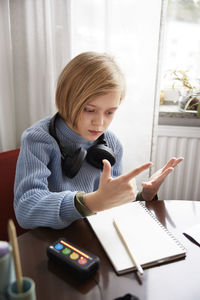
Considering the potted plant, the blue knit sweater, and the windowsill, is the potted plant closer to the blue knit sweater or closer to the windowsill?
the windowsill

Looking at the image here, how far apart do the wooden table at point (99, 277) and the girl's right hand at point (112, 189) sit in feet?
0.37

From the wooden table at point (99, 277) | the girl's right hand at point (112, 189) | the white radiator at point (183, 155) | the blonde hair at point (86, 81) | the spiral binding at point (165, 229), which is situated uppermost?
the blonde hair at point (86, 81)

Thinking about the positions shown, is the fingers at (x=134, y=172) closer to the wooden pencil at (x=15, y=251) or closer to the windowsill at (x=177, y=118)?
the wooden pencil at (x=15, y=251)

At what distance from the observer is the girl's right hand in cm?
77

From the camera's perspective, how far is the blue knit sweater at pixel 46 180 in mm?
836

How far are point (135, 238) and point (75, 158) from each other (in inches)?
13.1

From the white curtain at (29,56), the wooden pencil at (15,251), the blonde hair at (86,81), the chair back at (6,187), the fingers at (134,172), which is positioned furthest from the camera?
the white curtain at (29,56)

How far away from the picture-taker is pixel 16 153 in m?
1.22

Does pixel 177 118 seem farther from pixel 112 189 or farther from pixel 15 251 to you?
pixel 15 251

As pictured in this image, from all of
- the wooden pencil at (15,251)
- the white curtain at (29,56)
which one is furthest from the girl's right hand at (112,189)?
the white curtain at (29,56)

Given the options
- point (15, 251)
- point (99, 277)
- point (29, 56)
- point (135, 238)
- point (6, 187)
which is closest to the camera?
point (15, 251)

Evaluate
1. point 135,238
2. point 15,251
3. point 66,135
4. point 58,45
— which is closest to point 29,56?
point 58,45

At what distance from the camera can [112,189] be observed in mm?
771

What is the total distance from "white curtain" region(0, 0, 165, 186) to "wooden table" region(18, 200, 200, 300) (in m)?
0.81
